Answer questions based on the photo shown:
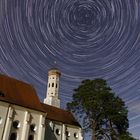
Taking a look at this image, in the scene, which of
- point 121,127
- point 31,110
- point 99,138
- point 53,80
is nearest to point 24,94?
point 31,110

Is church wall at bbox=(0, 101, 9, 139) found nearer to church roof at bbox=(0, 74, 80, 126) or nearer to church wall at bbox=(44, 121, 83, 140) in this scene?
church roof at bbox=(0, 74, 80, 126)

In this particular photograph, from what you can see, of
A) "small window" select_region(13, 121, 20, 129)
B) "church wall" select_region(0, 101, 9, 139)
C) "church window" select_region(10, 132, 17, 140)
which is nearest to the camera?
"church wall" select_region(0, 101, 9, 139)

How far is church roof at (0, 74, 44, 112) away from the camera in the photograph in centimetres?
3691

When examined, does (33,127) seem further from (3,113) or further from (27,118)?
(3,113)

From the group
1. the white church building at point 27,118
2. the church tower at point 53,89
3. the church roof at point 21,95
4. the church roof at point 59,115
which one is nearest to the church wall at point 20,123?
the white church building at point 27,118

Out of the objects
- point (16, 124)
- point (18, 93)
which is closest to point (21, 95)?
point (18, 93)

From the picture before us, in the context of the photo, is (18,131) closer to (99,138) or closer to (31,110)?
(31,110)

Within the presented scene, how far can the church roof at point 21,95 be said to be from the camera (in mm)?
37044

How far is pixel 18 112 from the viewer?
36.4 m

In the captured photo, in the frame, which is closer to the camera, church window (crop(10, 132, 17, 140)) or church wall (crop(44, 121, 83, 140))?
church window (crop(10, 132, 17, 140))

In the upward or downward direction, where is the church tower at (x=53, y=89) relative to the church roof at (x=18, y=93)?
upward

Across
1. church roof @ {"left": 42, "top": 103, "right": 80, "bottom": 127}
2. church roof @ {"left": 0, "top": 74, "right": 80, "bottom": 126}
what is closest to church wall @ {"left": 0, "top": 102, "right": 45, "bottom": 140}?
church roof @ {"left": 0, "top": 74, "right": 80, "bottom": 126}

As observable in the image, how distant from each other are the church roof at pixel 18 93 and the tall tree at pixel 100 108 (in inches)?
308

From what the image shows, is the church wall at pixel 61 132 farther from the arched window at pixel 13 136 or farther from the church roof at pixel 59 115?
the arched window at pixel 13 136
